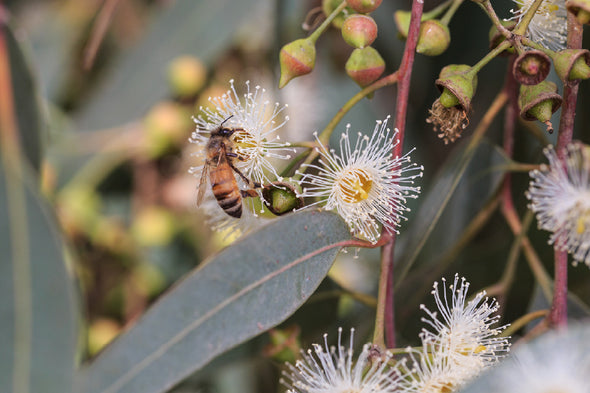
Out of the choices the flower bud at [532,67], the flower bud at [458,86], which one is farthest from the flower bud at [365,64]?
the flower bud at [532,67]

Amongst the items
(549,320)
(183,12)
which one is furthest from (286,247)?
(183,12)

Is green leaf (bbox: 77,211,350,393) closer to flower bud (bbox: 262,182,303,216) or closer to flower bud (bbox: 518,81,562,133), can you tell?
flower bud (bbox: 262,182,303,216)

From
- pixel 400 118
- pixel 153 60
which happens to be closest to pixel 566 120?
pixel 400 118

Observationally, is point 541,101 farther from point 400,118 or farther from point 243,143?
point 243,143

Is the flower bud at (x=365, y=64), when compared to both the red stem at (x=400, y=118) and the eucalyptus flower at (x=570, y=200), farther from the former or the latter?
the eucalyptus flower at (x=570, y=200)

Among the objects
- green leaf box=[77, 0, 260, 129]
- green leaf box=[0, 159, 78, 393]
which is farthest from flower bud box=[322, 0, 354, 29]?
green leaf box=[77, 0, 260, 129]

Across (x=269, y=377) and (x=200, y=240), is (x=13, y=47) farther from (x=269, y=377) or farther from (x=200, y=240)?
(x=269, y=377)
